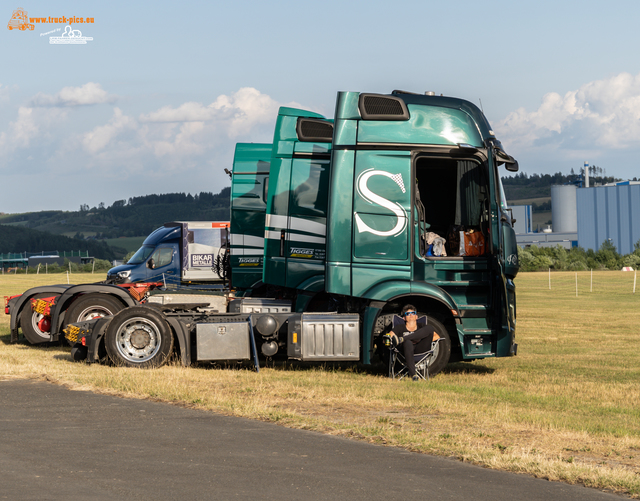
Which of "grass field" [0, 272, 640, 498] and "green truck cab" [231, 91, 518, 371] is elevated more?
"green truck cab" [231, 91, 518, 371]

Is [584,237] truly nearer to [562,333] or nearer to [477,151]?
[562,333]

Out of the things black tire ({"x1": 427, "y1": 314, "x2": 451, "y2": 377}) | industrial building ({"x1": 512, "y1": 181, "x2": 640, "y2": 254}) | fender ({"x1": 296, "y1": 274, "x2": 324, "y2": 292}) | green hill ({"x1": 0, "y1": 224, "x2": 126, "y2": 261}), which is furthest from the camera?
green hill ({"x1": 0, "y1": 224, "x2": 126, "y2": 261})

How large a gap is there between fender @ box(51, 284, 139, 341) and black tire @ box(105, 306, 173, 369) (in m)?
1.91

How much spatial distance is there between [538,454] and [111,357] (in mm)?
7079

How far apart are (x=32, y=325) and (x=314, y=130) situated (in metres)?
6.76

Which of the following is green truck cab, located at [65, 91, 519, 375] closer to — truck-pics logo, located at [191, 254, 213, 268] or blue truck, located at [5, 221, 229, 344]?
blue truck, located at [5, 221, 229, 344]

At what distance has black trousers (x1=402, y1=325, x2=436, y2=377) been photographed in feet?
36.6

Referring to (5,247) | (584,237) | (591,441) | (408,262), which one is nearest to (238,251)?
(408,262)

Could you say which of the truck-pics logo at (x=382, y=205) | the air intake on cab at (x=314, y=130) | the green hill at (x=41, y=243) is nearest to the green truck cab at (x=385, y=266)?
the truck-pics logo at (x=382, y=205)

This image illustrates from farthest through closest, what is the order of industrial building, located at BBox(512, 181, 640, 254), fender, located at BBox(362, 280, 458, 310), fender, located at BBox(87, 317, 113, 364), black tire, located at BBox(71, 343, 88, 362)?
industrial building, located at BBox(512, 181, 640, 254) → black tire, located at BBox(71, 343, 88, 362) → fender, located at BBox(87, 317, 113, 364) → fender, located at BBox(362, 280, 458, 310)

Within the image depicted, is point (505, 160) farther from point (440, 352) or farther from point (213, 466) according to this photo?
point (213, 466)

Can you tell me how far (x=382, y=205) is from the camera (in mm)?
11336

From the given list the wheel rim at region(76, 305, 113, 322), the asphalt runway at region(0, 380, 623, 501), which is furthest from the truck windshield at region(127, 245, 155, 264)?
the asphalt runway at region(0, 380, 623, 501)

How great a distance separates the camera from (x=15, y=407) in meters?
9.08
